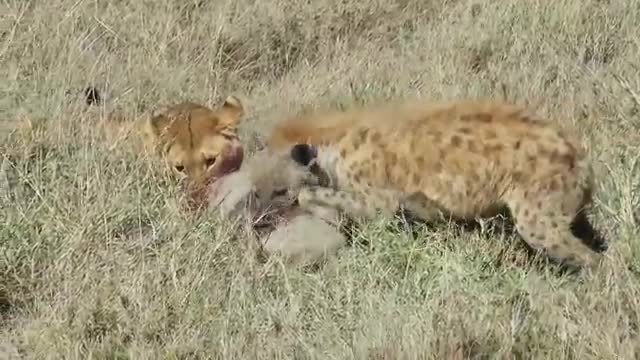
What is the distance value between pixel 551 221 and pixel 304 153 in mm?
1255

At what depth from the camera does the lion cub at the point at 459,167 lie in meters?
5.49

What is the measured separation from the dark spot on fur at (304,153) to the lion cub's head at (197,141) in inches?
16.1

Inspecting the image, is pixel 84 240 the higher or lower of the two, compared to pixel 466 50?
higher

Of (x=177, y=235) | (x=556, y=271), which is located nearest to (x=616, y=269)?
(x=556, y=271)

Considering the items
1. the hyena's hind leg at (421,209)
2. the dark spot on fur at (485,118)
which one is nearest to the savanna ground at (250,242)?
the hyena's hind leg at (421,209)

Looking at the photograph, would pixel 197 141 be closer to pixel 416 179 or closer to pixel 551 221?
pixel 416 179

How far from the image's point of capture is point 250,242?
5453mm

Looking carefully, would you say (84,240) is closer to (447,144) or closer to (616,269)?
(447,144)

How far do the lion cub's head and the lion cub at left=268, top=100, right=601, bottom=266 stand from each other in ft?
0.87

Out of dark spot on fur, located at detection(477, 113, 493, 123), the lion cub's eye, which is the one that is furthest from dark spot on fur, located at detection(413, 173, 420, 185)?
the lion cub's eye

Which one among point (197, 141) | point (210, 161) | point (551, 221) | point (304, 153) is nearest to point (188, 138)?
point (197, 141)

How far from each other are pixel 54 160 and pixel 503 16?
3811 millimetres

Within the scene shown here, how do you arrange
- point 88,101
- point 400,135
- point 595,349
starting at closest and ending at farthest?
1. point 595,349
2. point 400,135
3. point 88,101

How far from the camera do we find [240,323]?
4719mm
